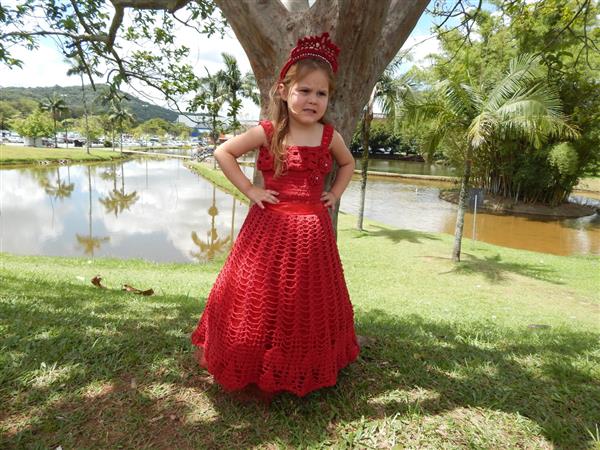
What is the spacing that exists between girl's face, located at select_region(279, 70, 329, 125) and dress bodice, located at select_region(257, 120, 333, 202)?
0.17 m

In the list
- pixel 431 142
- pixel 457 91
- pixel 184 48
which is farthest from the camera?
pixel 431 142

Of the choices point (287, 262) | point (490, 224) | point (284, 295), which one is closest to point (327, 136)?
point (287, 262)

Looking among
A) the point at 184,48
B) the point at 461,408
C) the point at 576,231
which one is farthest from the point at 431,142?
the point at 576,231

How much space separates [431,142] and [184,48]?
700 cm

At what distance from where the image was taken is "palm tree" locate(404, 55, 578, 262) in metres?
8.48

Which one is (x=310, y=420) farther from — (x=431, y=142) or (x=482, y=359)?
(x=431, y=142)

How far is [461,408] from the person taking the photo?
7.25ft

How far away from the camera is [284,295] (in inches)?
79.0

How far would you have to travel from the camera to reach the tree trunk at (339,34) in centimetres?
214

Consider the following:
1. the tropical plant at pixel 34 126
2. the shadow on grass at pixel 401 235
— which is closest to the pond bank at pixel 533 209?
the shadow on grass at pixel 401 235

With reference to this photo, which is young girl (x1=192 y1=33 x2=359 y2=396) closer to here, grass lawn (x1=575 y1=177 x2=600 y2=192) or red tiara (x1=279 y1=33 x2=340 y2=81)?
red tiara (x1=279 y1=33 x2=340 y2=81)

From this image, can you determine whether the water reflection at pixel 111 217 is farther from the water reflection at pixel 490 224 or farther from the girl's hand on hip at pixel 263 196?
the girl's hand on hip at pixel 263 196

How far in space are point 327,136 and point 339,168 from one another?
28 cm

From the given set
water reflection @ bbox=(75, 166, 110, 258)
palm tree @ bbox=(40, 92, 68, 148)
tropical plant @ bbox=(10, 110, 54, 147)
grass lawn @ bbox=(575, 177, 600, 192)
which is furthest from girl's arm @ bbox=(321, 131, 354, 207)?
palm tree @ bbox=(40, 92, 68, 148)
